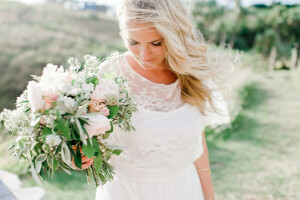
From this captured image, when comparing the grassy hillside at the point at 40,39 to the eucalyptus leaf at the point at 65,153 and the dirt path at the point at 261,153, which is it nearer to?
the dirt path at the point at 261,153

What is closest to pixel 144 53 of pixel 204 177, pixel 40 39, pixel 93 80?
pixel 93 80

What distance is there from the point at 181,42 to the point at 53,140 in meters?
1.21

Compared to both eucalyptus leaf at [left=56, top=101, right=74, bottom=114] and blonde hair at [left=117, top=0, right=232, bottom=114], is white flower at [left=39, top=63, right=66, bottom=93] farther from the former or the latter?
blonde hair at [left=117, top=0, right=232, bottom=114]

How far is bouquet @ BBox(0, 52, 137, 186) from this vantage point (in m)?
1.21

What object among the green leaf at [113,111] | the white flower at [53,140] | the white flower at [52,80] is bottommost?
the white flower at [53,140]

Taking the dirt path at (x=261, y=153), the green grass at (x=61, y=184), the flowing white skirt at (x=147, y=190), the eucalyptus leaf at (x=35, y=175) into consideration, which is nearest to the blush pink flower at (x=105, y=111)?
the eucalyptus leaf at (x=35, y=175)

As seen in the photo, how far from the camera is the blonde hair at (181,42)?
174 cm

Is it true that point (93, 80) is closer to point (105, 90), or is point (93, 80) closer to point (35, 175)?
point (105, 90)

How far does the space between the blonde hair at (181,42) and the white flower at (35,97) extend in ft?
2.48

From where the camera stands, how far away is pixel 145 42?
Answer: 1.76 meters

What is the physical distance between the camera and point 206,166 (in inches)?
87.1

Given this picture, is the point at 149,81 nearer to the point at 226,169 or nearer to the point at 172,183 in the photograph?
the point at 172,183

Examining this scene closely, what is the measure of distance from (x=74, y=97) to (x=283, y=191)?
4131mm

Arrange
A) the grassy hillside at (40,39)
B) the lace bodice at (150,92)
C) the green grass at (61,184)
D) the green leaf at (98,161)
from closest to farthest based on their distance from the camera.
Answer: the green leaf at (98,161) → the lace bodice at (150,92) → the green grass at (61,184) → the grassy hillside at (40,39)
